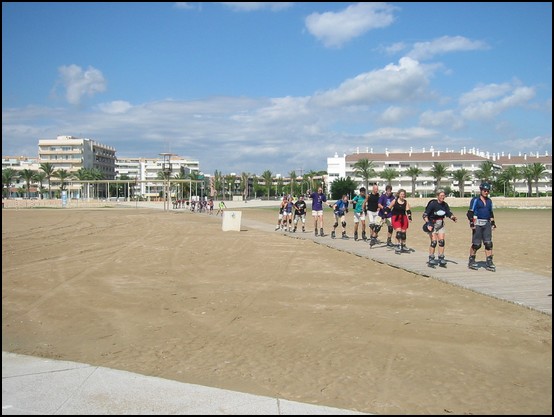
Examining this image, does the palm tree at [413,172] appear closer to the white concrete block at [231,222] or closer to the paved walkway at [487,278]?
the white concrete block at [231,222]

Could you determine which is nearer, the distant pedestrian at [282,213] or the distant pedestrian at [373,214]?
the distant pedestrian at [373,214]

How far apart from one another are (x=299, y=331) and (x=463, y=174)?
97.8 m

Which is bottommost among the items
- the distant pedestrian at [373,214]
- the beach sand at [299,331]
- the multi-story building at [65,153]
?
the beach sand at [299,331]

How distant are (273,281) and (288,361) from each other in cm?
442

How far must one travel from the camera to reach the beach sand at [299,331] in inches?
173

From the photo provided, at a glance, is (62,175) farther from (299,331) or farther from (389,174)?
(299,331)

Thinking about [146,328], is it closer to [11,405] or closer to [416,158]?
[11,405]

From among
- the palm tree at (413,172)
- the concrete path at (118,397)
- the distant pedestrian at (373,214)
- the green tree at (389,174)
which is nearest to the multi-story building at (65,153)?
the green tree at (389,174)

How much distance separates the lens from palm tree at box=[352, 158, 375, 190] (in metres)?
102

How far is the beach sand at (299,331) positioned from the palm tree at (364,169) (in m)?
91.9

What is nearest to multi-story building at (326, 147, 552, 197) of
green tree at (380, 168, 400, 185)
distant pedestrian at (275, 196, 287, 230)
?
green tree at (380, 168, 400, 185)

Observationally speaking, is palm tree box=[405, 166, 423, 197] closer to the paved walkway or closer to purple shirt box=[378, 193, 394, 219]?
purple shirt box=[378, 193, 394, 219]

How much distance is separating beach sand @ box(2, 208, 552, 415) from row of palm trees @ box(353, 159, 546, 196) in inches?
3616

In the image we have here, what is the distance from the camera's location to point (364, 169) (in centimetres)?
10200
